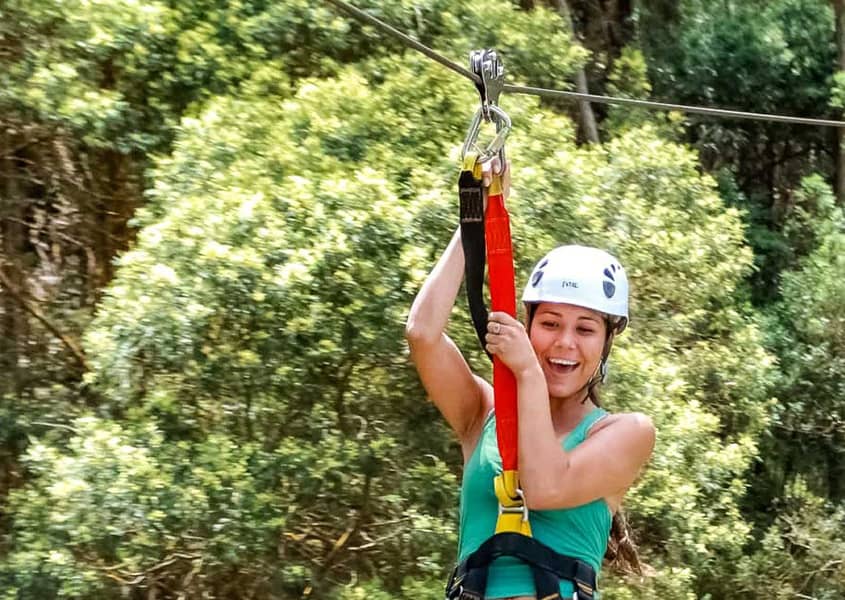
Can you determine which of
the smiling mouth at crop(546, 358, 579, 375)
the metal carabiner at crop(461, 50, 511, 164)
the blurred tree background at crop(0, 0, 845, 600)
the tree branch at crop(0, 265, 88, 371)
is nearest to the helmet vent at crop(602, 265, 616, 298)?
the smiling mouth at crop(546, 358, 579, 375)

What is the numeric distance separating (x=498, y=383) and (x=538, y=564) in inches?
8.8

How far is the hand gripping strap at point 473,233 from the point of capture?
1443 mm

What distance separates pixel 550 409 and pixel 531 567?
8.3 inches

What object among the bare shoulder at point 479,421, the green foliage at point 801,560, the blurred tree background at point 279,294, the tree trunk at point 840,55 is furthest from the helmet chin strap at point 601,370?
the tree trunk at point 840,55

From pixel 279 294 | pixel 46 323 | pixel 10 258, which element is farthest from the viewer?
pixel 10 258

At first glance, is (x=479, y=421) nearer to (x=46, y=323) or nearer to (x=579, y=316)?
(x=579, y=316)

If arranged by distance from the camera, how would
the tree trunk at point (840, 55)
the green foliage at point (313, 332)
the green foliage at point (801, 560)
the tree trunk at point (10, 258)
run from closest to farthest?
the green foliage at point (313, 332)
the tree trunk at point (10, 258)
the green foliage at point (801, 560)
the tree trunk at point (840, 55)

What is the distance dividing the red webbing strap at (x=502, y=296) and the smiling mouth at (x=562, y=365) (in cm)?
11

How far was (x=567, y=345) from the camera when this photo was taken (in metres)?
1.50

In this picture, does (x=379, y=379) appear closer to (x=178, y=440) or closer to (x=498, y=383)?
(x=178, y=440)

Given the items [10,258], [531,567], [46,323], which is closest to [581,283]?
[531,567]

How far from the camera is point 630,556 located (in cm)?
424

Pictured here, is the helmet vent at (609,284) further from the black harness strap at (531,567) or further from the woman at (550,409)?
the black harness strap at (531,567)

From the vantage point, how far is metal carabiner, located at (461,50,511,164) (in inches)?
56.8
